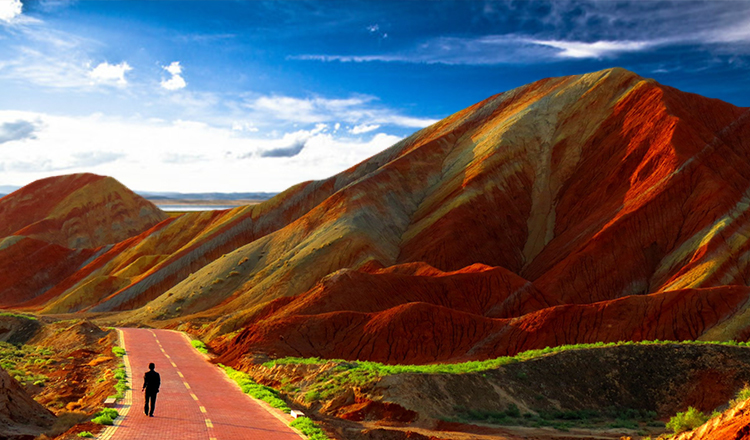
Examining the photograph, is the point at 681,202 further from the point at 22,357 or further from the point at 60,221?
the point at 60,221

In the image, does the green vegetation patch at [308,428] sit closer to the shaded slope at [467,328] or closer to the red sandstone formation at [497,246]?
the shaded slope at [467,328]

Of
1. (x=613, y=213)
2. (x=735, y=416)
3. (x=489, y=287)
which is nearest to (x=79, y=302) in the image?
(x=489, y=287)

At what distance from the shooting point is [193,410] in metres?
18.5

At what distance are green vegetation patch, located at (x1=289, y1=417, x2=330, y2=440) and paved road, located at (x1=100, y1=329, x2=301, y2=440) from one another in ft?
0.92

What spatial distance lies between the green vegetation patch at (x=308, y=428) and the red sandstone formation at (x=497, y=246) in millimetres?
16894

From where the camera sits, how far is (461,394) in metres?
24.4

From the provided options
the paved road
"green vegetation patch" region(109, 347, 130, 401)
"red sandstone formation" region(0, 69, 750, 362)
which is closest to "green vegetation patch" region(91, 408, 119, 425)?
the paved road

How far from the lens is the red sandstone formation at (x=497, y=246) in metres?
40.5

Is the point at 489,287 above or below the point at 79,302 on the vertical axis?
above

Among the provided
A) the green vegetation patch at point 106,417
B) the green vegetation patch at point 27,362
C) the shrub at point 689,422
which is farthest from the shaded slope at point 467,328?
the shrub at point 689,422

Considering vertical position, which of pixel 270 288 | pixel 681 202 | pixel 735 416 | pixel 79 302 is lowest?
pixel 79 302

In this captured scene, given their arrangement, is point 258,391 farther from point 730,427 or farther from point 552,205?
point 552,205

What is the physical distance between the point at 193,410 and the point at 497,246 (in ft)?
170

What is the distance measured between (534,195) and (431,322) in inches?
1492
